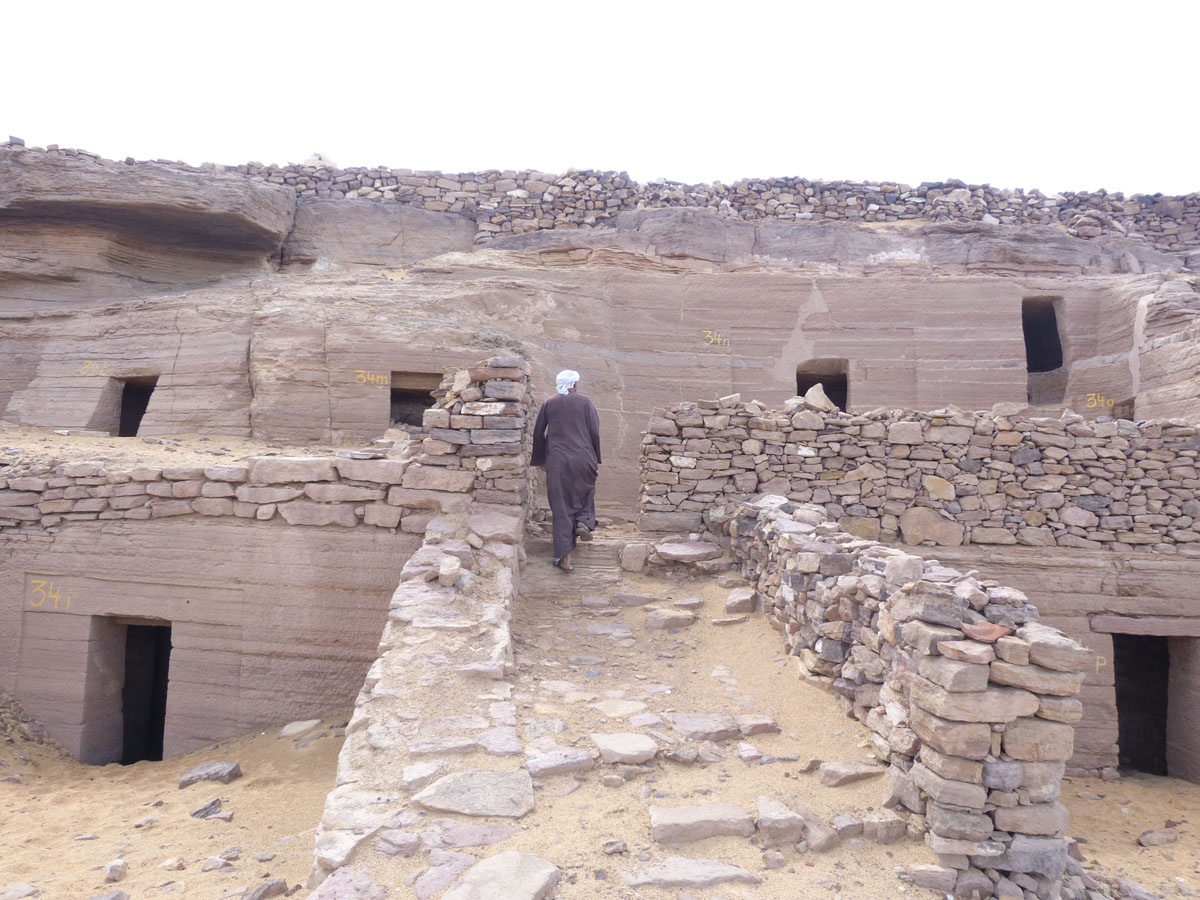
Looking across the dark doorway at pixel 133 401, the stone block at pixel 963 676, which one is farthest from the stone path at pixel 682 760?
the dark doorway at pixel 133 401

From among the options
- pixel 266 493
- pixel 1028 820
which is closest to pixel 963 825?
pixel 1028 820

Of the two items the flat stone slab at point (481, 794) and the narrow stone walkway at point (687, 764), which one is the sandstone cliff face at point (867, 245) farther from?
the flat stone slab at point (481, 794)

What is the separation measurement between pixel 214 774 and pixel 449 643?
6.97 ft

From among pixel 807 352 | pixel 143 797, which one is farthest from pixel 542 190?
pixel 143 797

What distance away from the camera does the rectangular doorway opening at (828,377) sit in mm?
11758

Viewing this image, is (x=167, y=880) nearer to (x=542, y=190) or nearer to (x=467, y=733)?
(x=467, y=733)

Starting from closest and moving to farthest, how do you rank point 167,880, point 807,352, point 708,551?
point 167,880 → point 708,551 → point 807,352

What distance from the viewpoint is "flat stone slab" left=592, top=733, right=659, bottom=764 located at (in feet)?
11.8

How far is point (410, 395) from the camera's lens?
11039 mm

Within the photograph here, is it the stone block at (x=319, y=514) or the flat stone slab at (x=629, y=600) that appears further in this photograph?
the stone block at (x=319, y=514)

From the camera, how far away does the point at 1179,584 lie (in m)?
7.34

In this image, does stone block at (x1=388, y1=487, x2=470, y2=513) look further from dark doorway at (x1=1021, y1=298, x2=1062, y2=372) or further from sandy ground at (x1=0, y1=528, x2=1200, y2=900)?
dark doorway at (x1=1021, y1=298, x2=1062, y2=372)

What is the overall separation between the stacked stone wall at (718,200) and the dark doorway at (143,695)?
399 inches

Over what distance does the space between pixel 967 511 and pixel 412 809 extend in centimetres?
622
